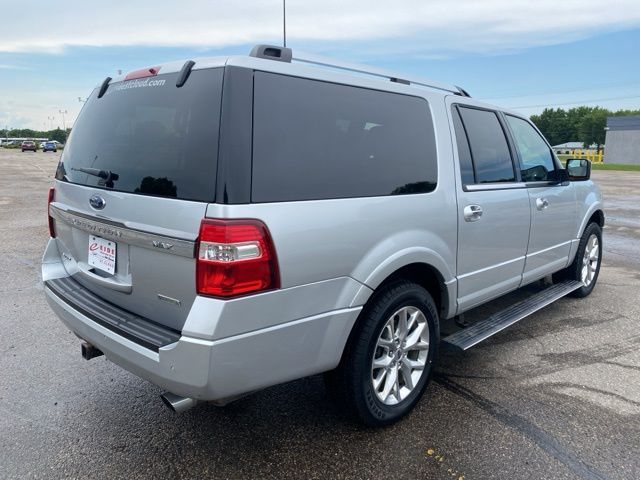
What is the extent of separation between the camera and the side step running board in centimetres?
340

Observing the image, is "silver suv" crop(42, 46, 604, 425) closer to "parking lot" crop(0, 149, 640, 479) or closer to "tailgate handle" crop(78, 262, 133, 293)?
"tailgate handle" crop(78, 262, 133, 293)

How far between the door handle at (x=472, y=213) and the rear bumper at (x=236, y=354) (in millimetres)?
1131

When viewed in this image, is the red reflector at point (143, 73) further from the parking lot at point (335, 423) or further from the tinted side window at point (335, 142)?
the parking lot at point (335, 423)

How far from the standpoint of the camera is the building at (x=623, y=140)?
45062 millimetres

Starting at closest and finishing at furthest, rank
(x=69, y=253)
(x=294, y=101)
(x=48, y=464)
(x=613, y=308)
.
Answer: (x=294, y=101), (x=48, y=464), (x=69, y=253), (x=613, y=308)

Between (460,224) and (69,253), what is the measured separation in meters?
2.42

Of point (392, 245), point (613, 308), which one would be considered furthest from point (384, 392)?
point (613, 308)

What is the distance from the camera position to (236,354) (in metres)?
2.18

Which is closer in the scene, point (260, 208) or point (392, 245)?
point (260, 208)

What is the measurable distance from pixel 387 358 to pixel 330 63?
1660 mm

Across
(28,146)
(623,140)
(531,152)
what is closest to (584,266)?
(531,152)

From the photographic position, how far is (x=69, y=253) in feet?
10.2

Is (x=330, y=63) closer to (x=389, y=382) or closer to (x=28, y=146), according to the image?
(x=389, y=382)

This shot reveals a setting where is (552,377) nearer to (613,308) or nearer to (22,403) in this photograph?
(613,308)
